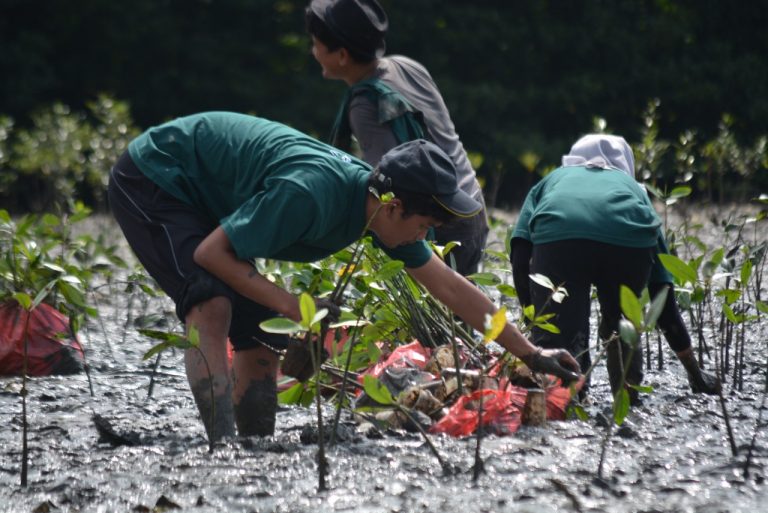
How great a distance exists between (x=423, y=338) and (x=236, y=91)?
48.6ft

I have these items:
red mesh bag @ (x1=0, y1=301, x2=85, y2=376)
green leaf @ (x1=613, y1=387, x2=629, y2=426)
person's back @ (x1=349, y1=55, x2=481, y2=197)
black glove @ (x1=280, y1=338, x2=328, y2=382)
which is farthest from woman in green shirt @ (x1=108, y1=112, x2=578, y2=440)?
red mesh bag @ (x1=0, y1=301, x2=85, y2=376)

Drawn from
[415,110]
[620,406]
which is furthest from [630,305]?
[415,110]

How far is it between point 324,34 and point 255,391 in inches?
53.3

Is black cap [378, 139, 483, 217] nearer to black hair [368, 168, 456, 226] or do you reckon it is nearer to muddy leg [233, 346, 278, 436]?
black hair [368, 168, 456, 226]

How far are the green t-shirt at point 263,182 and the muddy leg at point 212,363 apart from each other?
0.78 feet

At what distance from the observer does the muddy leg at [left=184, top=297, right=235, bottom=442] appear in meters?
2.81

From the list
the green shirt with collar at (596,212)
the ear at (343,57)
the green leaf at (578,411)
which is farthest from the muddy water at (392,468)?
the ear at (343,57)

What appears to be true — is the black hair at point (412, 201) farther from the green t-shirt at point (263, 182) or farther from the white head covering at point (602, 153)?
the white head covering at point (602, 153)

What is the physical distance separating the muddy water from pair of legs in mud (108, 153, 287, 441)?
112mm

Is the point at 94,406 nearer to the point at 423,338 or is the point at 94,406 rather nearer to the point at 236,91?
the point at 423,338

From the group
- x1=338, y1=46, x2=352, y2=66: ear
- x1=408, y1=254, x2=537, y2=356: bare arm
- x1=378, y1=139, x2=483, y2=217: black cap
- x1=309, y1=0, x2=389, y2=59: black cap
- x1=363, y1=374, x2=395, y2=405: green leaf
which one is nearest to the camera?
x1=363, y1=374, x2=395, y2=405: green leaf

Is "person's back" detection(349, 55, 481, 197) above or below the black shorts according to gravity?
above

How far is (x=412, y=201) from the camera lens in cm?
267

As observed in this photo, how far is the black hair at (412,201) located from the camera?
8.70ft
